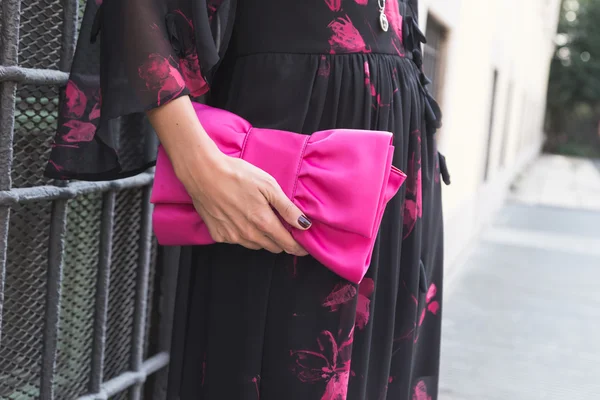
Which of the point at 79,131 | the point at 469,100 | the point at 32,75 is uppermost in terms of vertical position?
the point at 469,100

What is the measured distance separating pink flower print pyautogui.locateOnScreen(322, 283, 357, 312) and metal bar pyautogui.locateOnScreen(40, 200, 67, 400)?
0.65m

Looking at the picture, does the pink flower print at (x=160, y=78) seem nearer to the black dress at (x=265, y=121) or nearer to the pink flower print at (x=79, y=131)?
the black dress at (x=265, y=121)

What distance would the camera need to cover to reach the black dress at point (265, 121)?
3.34 feet

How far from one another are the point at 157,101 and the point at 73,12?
556 mm

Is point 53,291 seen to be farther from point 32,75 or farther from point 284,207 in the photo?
point 284,207

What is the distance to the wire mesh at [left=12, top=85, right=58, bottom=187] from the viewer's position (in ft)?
4.42

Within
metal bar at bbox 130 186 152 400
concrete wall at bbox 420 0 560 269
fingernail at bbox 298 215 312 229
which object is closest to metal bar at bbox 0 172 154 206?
metal bar at bbox 130 186 152 400

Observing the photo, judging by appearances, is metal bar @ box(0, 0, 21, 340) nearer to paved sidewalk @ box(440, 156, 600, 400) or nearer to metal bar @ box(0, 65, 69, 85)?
metal bar @ box(0, 65, 69, 85)

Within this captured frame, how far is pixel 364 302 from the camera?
118 cm

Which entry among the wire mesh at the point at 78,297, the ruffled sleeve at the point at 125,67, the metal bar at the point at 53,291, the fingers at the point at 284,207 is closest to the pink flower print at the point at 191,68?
the ruffled sleeve at the point at 125,67

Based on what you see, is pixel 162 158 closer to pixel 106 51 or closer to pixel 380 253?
pixel 106 51

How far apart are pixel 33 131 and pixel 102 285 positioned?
416mm

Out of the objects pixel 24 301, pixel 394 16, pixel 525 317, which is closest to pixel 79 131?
pixel 24 301

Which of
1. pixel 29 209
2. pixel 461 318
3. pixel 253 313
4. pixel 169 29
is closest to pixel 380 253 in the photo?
pixel 253 313
